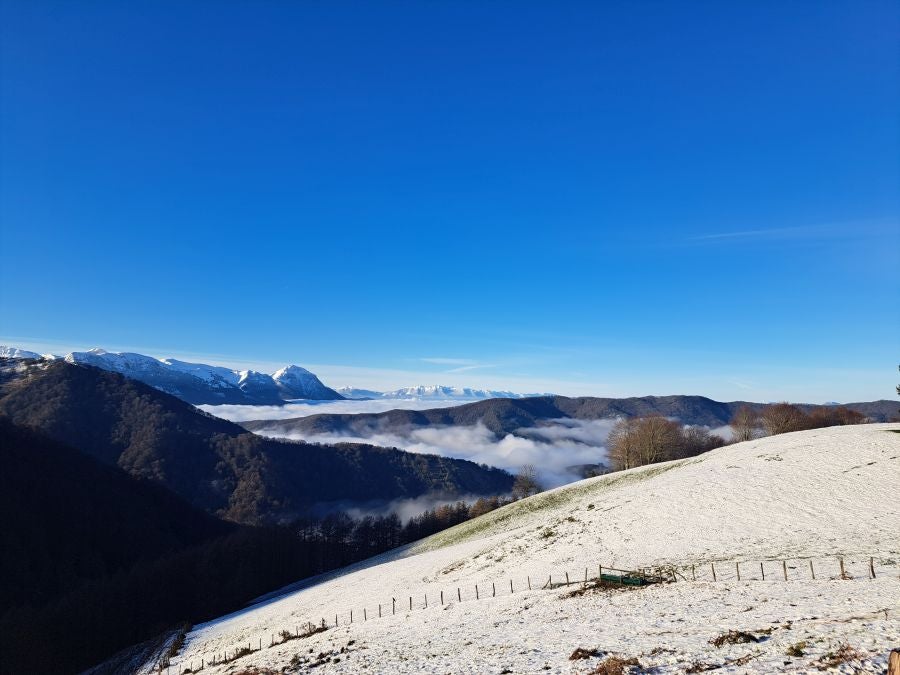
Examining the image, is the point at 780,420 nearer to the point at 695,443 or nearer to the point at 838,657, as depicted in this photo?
the point at 695,443

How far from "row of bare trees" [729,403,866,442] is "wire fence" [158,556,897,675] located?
3872 inches

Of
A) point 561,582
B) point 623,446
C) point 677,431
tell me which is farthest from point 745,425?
point 561,582

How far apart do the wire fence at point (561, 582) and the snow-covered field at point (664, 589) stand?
27 centimetres

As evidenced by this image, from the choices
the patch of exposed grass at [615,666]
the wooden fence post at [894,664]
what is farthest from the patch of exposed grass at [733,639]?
the wooden fence post at [894,664]

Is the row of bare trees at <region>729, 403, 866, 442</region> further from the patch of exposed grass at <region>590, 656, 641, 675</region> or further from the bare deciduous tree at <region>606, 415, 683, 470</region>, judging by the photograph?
the patch of exposed grass at <region>590, 656, 641, 675</region>

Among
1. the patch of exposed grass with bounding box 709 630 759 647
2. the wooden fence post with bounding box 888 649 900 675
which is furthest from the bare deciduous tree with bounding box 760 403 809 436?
the wooden fence post with bounding box 888 649 900 675

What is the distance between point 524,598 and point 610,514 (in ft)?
78.3

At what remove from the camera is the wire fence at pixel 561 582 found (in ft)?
85.8

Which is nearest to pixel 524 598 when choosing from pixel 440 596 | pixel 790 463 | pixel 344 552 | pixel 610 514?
pixel 440 596

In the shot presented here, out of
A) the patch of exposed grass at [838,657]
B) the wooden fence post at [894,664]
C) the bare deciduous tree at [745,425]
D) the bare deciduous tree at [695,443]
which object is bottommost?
the bare deciduous tree at [695,443]

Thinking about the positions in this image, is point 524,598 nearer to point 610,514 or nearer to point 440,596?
point 440,596

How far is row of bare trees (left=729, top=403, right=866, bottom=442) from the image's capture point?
366 feet

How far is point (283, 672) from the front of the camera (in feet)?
76.2

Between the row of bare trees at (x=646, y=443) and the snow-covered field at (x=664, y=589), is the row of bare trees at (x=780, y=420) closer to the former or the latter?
the row of bare trees at (x=646, y=443)
